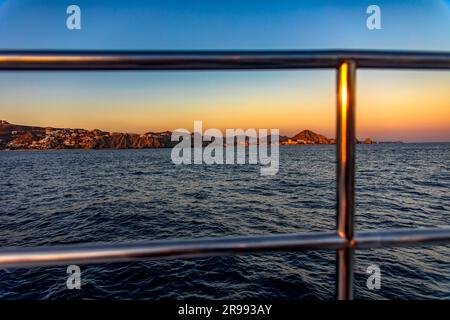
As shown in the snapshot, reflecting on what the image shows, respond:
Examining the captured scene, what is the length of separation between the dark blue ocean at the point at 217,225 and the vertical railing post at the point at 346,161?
4803mm

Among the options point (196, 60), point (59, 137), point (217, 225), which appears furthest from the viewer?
point (59, 137)

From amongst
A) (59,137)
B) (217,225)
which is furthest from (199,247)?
(59,137)

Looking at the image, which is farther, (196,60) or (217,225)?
(217,225)

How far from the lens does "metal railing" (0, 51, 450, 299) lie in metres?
0.76

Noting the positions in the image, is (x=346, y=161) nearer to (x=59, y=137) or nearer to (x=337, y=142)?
(x=337, y=142)

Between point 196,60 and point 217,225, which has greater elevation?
point 196,60

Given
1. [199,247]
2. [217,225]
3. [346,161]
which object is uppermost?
[346,161]

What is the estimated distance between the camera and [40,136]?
76.2 m

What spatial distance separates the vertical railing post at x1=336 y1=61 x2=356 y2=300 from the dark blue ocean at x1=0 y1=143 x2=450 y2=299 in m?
4.80

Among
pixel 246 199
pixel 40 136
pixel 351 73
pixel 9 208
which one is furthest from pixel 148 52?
pixel 40 136

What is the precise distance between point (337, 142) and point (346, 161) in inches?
2.3

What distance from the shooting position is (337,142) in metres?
0.82

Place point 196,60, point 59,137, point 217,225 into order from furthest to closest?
1. point 59,137
2. point 217,225
3. point 196,60
